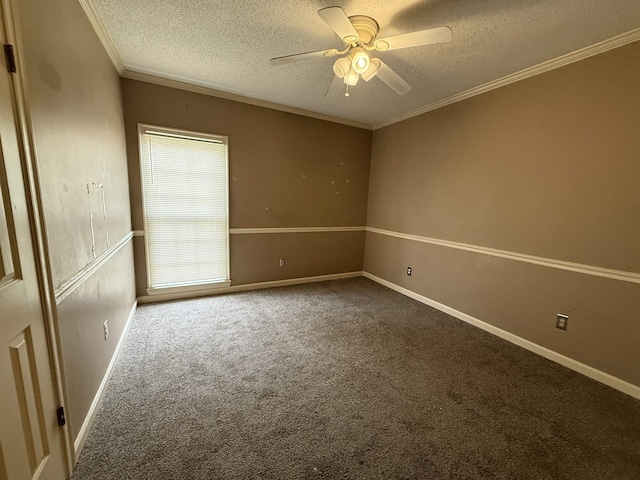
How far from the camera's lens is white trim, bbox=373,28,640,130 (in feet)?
5.98

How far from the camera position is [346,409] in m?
1.66

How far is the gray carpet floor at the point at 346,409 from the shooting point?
4.32ft

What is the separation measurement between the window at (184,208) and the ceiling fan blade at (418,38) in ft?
7.42

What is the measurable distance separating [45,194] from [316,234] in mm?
3172

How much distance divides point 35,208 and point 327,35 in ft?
6.57

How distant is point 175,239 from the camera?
Answer: 318cm

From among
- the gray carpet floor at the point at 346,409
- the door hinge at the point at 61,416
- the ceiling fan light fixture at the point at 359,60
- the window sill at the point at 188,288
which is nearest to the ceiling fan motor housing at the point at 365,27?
the ceiling fan light fixture at the point at 359,60

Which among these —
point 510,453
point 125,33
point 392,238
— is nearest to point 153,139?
point 125,33

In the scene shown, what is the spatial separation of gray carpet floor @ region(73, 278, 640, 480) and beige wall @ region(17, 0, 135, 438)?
35cm

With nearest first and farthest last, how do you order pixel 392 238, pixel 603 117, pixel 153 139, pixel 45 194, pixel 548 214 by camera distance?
pixel 45 194 → pixel 603 117 → pixel 548 214 → pixel 153 139 → pixel 392 238

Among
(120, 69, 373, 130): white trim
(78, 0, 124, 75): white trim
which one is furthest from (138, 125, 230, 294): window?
(78, 0, 124, 75): white trim

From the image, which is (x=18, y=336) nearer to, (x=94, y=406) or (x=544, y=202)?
(x=94, y=406)

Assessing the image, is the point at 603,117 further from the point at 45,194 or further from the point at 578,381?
the point at 45,194

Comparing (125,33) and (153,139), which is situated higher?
A: (125,33)
